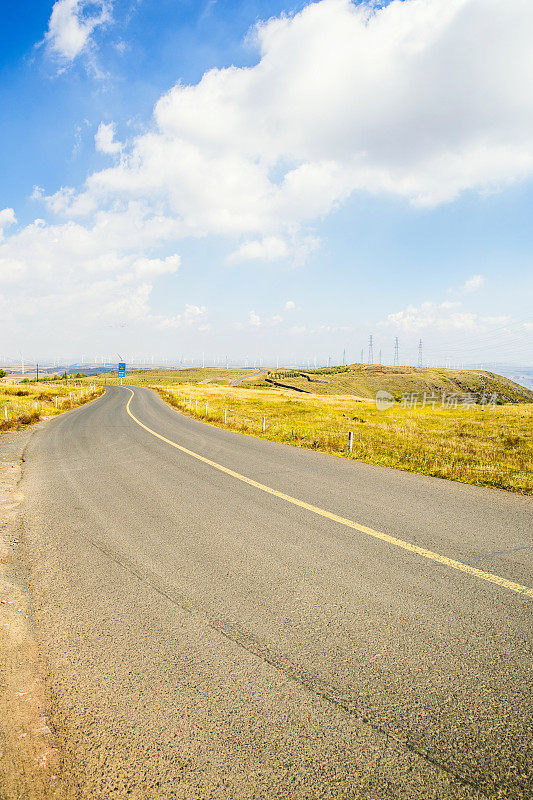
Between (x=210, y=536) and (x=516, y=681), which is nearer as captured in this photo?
(x=516, y=681)

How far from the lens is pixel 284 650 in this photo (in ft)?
9.71

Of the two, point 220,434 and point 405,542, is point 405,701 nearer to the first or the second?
point 405,542

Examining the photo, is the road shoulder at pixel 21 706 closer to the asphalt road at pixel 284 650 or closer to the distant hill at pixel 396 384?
the asphalt road at pixel 284 650

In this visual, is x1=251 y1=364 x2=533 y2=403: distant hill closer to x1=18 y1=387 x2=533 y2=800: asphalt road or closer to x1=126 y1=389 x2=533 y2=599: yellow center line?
x1=126 y1=389 x2=533 y2=599: yellow center line

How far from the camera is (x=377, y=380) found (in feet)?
436

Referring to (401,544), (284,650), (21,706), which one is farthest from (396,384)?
(21,706)

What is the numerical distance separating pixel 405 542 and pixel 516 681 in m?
2.31

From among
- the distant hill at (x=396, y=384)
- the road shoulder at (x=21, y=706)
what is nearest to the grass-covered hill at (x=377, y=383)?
the distant hill at (x=396, y=384)

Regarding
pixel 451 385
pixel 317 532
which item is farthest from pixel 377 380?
pixel 317 532

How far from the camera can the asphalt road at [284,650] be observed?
2094mm

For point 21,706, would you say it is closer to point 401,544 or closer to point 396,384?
point 401,544

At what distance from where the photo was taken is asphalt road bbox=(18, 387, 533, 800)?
6.87ft

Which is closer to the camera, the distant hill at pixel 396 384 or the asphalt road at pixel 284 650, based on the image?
the asphalt road at pixel 284 650

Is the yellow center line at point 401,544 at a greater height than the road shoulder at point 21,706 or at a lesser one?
greater
